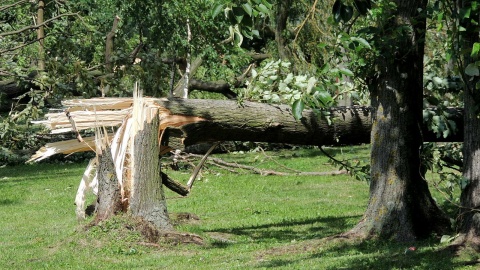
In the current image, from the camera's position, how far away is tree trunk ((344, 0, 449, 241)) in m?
8.32

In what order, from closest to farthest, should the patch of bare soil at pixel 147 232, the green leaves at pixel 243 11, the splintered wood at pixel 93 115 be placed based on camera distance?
the green leaves at pixel 243 11 < the patch of bare soil at pixel 147 232 < the splintered wood at pixel 93 115

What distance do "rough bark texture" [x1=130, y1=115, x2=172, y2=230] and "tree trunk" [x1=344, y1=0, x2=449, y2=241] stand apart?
2397 millimetres

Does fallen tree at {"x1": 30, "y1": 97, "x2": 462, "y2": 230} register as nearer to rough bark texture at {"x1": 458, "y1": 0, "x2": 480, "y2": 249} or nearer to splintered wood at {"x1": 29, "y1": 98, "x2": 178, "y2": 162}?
splintered wood at {"x1": 29, "y1": 98, "x2": 178, "y2": 162}

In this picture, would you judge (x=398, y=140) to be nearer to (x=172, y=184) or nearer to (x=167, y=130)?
(x=167, y=130)

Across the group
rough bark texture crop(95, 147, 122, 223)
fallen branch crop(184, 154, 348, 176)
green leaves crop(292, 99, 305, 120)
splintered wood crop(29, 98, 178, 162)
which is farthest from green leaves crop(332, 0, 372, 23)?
fallen branch crop(184, 154, 348, 176)

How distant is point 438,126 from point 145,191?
3257 mm

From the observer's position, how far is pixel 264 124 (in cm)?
933

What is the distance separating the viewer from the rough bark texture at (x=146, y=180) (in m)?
9.38

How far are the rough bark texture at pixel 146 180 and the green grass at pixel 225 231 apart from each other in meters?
0.26

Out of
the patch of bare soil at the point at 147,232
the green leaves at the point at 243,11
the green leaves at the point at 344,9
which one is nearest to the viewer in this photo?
the green leaves at the point at 243,11

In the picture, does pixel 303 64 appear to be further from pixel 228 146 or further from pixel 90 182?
pixel 90 182

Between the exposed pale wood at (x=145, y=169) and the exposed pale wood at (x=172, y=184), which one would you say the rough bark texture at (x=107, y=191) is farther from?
the exposed pale wood at (x=172, y=184)

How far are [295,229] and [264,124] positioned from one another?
6.40 ft

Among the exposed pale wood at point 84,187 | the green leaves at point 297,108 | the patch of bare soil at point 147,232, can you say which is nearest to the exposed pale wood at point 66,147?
the exposed pale wood at point 84,187
